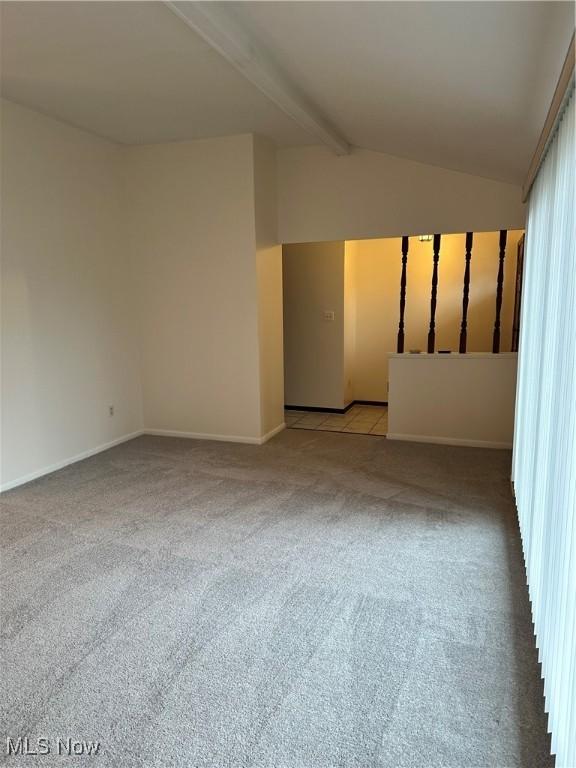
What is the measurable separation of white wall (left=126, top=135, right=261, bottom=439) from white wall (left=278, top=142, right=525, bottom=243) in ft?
1.97

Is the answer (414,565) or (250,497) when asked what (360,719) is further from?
(250,497)

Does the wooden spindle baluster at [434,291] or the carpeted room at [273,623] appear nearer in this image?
the carpeted room at [273,623]

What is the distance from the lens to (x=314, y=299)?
6.45 metres

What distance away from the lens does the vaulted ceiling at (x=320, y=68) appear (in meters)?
1.92

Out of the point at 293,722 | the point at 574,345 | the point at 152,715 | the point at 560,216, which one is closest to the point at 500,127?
the point at 560,216

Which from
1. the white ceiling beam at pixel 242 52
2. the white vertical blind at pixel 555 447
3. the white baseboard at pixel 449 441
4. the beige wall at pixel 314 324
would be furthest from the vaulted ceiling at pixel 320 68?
the white baseboard at pixel 449 441

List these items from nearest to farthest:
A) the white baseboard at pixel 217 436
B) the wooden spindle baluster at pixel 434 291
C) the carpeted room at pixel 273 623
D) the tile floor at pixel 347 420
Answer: the carpeted room at pixel 273 623 < the wooden spindle baluster at pixel 434 291 < the white baseboard at pixel 217 436 < the tile floor at pixel 347 420

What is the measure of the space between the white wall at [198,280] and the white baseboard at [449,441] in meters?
1.44

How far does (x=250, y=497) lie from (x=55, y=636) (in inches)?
66.7

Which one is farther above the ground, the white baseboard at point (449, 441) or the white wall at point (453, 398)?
the white wall at point (453, 398)

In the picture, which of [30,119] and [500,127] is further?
[30,119]

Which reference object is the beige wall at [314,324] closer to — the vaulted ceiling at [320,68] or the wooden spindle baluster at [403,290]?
the wooden spindle baluster at [403,290]

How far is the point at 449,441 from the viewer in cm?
505

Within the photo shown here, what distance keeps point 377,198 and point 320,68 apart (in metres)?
2.15
